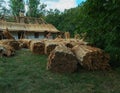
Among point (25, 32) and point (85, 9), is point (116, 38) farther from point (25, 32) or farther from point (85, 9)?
point (25, 32)

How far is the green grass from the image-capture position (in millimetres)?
7336

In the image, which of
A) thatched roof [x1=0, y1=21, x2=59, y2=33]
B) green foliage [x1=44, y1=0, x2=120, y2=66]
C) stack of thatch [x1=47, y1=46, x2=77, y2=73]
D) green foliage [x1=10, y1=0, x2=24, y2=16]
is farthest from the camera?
green foliage [x1=10, y1=0, x2=24, y2=16]

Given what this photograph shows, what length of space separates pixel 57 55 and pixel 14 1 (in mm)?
42280

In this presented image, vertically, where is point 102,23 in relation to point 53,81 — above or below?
above

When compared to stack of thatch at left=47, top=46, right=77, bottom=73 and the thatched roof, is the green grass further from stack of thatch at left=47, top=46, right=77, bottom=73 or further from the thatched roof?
the thatched roof

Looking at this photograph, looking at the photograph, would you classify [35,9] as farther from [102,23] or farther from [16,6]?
[102,23]

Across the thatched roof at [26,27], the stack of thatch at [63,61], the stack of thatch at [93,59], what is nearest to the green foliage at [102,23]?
the stack of thatch at [93,59]

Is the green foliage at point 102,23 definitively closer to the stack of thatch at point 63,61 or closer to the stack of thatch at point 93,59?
the stack of thatch at point 93,59

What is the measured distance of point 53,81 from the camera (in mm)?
8016

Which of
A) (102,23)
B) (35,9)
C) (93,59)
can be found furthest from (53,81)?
(35,9)

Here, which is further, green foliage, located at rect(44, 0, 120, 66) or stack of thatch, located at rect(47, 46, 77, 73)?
stack of thatch, located at rect(47, 46, 77, 73)

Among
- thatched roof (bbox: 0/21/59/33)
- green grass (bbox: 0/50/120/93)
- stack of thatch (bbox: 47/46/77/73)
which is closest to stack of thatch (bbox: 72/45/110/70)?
green grass (bbox: 0/50/120/93)

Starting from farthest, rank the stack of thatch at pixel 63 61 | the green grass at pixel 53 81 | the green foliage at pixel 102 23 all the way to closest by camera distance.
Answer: the stack of thatch at pixel 63 61 < the green foliage at pixel 102 23 < the green grass at pixel 53 81

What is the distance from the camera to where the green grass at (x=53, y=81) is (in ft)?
24.1
